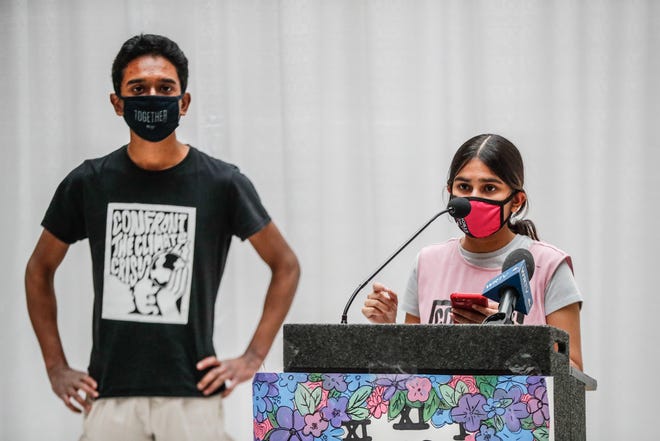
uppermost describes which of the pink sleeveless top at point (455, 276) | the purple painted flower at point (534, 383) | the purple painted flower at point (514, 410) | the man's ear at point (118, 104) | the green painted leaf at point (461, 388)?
the man's ear at point (118, 104)

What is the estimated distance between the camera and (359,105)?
9.13 feet

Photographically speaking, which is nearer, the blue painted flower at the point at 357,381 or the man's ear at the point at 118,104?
the blue painted flower at the point at 357,381

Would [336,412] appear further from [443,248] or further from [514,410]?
[443,248]

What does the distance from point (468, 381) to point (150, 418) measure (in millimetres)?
1080

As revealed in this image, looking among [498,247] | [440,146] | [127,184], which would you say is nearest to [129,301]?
[127,184]

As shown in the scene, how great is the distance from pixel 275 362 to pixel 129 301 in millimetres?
625

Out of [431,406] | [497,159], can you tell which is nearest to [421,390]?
[431,406]

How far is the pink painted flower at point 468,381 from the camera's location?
40.4 inches

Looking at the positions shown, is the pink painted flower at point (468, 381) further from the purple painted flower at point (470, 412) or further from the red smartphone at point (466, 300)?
the red smartphone at point (466, 300)

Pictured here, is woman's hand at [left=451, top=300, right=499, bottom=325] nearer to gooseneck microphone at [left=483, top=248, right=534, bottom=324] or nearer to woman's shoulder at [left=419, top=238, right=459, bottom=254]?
gooseneck microphone at [left=483, top=248, right=534, bottom=324]

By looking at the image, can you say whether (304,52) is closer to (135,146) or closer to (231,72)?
(231,72)

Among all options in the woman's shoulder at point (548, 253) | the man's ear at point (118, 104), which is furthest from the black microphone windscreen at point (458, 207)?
the man's ear at point (118, 104)

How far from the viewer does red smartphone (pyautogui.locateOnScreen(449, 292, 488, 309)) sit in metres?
1.49

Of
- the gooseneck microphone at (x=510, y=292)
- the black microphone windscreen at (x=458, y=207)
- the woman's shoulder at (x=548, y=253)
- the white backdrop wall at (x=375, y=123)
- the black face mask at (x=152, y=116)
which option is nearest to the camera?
the gooseneck microphone at (x=510, y=292)
